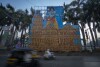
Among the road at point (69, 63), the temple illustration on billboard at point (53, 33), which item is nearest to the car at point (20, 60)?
the road at point (69, 63)

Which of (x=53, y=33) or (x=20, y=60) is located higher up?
(x=53, y=33)

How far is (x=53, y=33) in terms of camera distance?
48.4 metres

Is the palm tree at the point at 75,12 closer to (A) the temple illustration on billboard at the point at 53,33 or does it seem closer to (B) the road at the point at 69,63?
(A) the temple illustration on billboard at the point at 53,33

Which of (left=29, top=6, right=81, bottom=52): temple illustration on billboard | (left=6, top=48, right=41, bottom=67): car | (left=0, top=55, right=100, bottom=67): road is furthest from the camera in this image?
(left=29, top=6, right=81, bottom=52): temple illustration on billboard

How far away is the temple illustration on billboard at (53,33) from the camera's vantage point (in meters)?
47.8

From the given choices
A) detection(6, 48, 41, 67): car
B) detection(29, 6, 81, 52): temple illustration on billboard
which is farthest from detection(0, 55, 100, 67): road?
detection(29, 6, 81, 52): temple illustration on billboard

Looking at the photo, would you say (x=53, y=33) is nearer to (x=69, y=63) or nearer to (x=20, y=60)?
(x=69, y=63)

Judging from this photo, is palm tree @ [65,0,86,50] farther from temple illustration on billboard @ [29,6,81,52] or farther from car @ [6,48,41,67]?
car @ [6,48,41,67]

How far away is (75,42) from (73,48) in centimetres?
150

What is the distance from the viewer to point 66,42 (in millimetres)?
47750

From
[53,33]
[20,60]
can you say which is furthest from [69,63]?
[53,33]

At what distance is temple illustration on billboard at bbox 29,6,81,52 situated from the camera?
1882 inches

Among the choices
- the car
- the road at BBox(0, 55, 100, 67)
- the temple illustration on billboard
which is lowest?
the road at BBox(0, 55, 100, 67)

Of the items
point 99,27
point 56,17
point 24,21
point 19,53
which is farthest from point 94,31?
point 19,53
